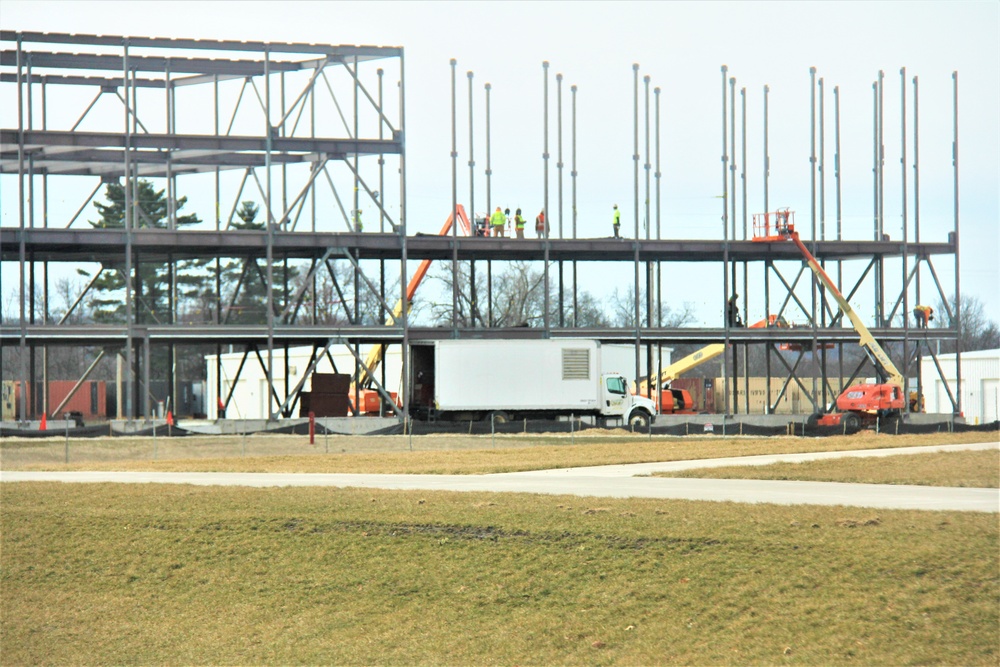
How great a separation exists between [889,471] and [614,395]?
23422 mm

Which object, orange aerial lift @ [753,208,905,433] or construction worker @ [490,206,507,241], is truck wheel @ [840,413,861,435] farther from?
construction worker @ [490,206,507,241]

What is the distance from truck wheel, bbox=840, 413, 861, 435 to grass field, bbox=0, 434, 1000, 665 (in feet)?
94.5

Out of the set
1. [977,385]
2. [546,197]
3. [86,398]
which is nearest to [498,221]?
[546,197]

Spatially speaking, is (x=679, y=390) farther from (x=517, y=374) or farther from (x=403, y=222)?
(x=403, y=222)

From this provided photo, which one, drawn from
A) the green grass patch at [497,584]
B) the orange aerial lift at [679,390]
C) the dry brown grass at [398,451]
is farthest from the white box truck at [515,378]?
the green grass patch at [497,584]

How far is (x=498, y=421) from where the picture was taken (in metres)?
49.2

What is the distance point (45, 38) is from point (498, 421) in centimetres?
2342

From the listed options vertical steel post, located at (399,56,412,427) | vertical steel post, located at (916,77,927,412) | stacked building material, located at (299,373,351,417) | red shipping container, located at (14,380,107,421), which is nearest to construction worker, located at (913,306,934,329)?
vertical steel post, located at (916,77,927,412)

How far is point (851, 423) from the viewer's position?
49.5 m

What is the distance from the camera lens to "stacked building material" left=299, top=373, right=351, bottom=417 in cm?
5053

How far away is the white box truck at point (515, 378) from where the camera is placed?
160 ft

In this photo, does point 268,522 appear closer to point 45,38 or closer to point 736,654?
point 736,654

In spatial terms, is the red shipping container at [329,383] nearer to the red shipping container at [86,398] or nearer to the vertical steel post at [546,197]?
the vertical steel post at [546,197]

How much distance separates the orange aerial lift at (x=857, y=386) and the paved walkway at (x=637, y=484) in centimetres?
1833
